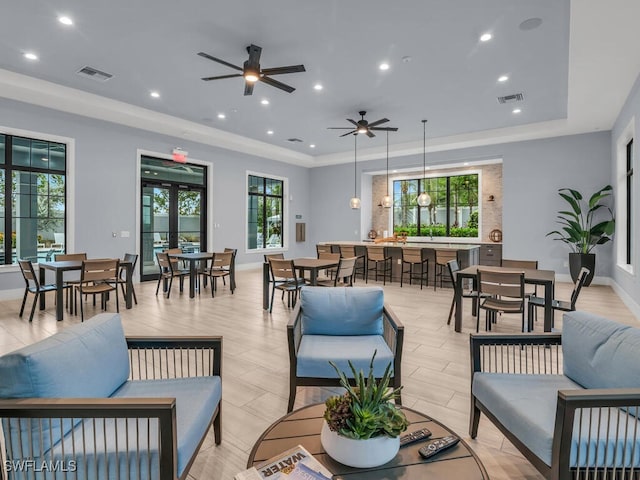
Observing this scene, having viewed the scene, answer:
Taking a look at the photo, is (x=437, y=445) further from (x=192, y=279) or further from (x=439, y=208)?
(x=439, y=208)

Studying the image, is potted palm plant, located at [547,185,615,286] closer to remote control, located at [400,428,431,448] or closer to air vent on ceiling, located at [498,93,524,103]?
air vent on ceiling, located at [498,93,524,103]

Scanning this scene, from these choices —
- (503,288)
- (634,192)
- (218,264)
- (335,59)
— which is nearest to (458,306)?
(503,288)

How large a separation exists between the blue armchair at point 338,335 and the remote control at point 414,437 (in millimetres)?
818

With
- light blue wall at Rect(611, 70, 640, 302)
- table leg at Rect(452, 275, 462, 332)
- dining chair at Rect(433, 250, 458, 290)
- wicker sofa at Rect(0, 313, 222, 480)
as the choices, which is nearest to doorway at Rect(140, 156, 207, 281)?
dining chair at Rect(433, 250, 458, 290)

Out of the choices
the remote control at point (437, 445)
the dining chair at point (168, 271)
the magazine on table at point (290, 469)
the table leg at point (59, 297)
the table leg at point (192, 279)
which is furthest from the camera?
the dining chair at point (168, 271)

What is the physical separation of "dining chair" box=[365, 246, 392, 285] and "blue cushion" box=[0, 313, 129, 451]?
622cm

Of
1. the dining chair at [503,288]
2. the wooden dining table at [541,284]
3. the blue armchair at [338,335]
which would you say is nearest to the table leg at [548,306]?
the wooden dining table at [541,284]

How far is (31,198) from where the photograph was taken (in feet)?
21.2

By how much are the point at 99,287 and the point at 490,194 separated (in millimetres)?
9621

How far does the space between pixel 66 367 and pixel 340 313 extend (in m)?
1.77

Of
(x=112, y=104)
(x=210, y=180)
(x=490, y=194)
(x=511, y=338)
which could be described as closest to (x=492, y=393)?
(x=511, y=338)

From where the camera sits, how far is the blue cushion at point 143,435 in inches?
52.9

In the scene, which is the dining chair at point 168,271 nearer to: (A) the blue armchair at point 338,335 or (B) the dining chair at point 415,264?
(B) the dining chair at point 415,264

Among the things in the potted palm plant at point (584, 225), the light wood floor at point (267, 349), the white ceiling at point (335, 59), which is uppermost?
the white ceiling at point (335, 59)
